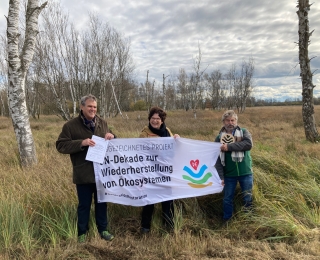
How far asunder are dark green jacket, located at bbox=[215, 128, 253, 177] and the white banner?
0.20 m

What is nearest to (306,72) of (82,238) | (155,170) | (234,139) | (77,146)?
(234,139)

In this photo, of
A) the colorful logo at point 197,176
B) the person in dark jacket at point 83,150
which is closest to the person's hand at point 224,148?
the colorful logo at point 197,176

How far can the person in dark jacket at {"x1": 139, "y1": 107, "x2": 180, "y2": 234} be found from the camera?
3893 millimetres

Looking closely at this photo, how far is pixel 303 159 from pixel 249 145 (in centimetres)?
375

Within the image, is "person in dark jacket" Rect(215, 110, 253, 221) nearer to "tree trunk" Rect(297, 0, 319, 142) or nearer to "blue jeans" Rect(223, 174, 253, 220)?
"blue jeans" Rect(223, 174, 253, 220)

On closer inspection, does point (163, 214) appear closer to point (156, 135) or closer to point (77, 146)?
point (156, 135)

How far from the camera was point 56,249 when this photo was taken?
3170 mm

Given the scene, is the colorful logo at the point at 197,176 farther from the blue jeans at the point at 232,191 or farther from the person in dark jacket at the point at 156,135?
the person in dark jacket at the point at 156,135

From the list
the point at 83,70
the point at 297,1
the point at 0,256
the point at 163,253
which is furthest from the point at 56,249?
the point at 83,70

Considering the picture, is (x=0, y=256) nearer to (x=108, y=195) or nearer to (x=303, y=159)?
(x=108, y=195)

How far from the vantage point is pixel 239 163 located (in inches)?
158

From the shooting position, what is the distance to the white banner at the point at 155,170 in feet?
12.8

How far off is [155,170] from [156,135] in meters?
0.58

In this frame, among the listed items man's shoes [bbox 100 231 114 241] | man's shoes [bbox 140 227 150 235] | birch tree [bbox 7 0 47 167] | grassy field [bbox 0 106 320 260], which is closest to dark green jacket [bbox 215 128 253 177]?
grassy field [bbox 0 106 320 260]
